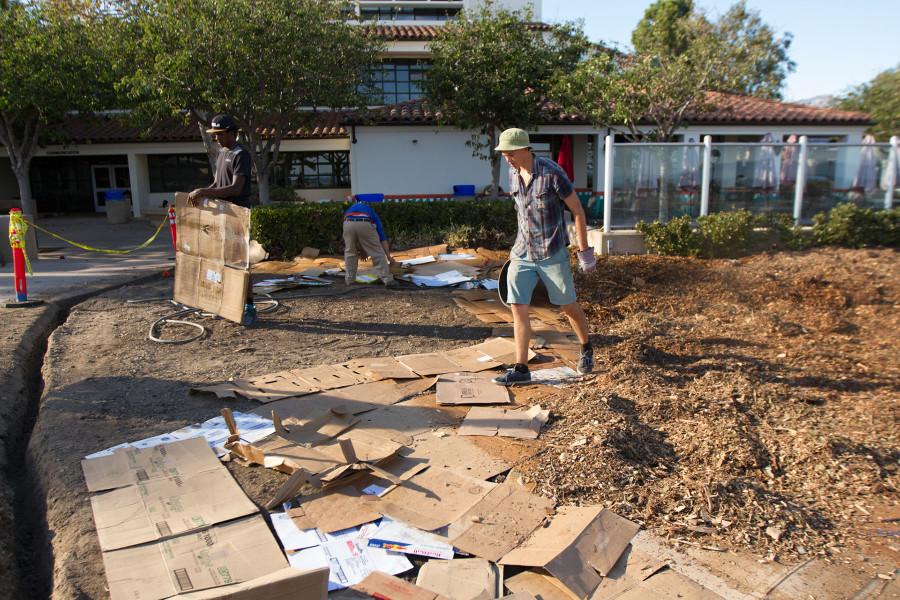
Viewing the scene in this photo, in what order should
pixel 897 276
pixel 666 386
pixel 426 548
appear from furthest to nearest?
pixel 897 276
pixel 666 386
pixel 426 548

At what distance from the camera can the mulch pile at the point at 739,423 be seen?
3182 millimetres

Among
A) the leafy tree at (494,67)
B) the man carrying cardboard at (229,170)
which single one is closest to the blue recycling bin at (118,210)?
the leafy tree at (494,67)

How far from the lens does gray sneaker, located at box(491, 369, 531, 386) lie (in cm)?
504

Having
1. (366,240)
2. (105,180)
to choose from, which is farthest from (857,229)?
(105,180)

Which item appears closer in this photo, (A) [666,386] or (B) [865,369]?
(A) [666,386]

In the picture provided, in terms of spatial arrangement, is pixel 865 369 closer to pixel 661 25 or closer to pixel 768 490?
pixel 768 490

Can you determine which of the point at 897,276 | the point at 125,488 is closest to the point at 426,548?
the point at 125,488

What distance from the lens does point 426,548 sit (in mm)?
3014

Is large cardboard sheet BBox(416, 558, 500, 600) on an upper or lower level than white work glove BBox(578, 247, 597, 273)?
lower

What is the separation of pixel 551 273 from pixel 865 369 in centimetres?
269

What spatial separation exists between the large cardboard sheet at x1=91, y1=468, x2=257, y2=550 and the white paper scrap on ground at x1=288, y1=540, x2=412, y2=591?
0.47 meters

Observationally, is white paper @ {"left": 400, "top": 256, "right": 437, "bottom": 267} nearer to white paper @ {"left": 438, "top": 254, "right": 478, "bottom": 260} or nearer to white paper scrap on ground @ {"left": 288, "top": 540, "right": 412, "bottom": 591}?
white paper @ {"left": 438, "top": 254, "right": 478, "bottom": 260}

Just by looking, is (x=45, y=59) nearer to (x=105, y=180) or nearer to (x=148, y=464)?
(x=105, y=180)

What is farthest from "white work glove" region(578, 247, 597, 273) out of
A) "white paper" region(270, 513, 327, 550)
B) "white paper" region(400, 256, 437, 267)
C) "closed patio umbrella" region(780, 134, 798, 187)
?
"closed patio umbrella" region(780, 134, 798, 187)
